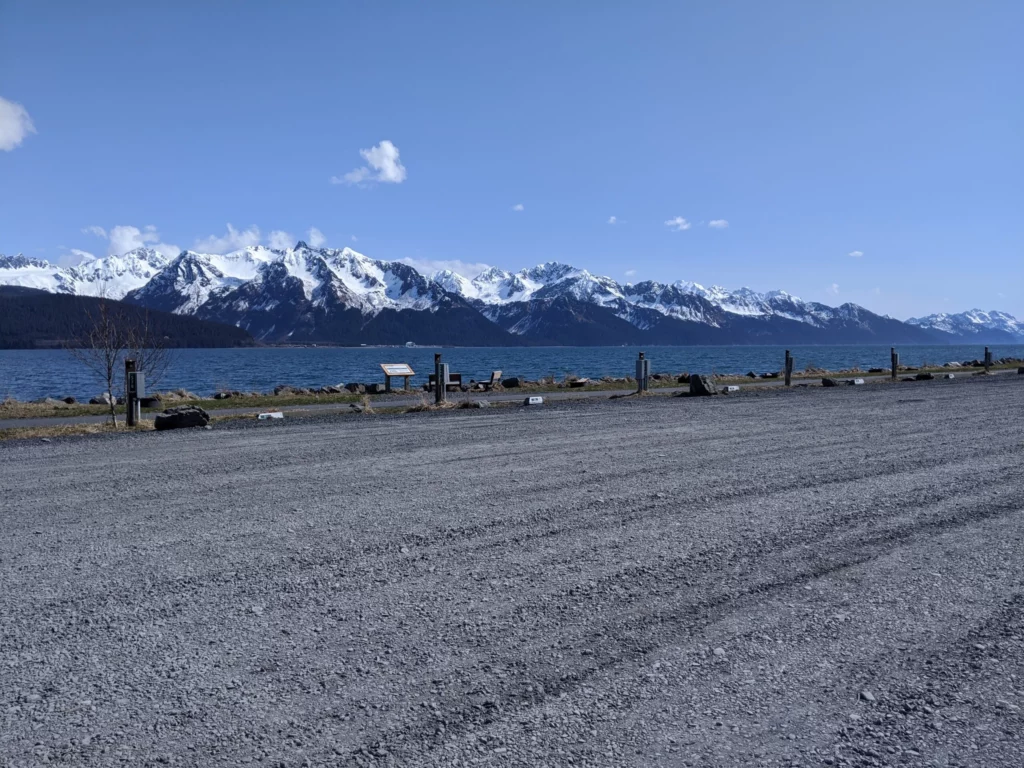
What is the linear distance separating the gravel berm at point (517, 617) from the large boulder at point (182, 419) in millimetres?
7057

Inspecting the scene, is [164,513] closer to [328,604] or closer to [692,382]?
[328,604]

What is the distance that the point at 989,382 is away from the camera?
3148cm

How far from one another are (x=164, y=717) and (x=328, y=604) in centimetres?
150

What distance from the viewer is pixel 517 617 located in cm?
473

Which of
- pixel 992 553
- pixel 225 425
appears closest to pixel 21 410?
pixel 225 425

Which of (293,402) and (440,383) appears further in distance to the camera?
(293,402)

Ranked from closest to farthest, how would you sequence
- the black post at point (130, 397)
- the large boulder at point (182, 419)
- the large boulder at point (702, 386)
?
the large boulder at point (182, 419)
the black post at point (130, 397)
the large boulder at point (702, 386)

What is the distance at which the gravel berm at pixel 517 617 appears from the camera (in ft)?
11.1

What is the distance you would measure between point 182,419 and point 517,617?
14.2m

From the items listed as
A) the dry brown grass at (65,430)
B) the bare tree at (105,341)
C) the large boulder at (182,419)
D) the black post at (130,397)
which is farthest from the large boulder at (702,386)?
the bare tree at (105,341)

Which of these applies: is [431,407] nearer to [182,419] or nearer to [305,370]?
[182,419]

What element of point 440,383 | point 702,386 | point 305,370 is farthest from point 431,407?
point 305,370

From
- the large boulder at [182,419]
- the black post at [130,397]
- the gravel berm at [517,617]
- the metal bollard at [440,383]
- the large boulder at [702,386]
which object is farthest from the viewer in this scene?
the large boulder at [702,386]

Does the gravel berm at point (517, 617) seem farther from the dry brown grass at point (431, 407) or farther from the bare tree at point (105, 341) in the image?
the dry brown grass at point (431, 407)
